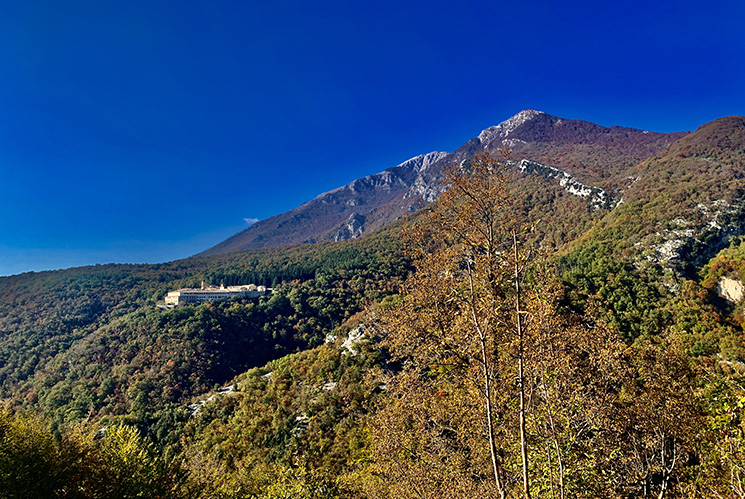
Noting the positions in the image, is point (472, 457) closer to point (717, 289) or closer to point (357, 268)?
point (717, 289)

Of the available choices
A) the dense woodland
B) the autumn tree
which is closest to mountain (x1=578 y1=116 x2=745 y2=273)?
the dense woodland

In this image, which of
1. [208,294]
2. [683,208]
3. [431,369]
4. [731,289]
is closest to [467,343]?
[431,369]

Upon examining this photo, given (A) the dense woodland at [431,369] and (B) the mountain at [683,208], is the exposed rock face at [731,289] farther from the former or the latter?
(B) the mountain at [683,208]

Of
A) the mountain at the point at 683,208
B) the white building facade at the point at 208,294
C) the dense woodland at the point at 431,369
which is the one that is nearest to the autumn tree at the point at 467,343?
the dense woodland at the point at 431,369

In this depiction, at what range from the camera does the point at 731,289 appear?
57125mm

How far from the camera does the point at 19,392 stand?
5972 cm

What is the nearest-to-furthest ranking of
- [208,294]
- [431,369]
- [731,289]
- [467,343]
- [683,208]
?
[467,343] < [431,369] < [731,289] < [683,208] < [208,294]

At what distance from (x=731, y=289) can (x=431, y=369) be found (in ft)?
265

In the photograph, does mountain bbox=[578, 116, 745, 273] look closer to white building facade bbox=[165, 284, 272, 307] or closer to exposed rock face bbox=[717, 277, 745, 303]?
exposed rock face bbox=[717, 277, 745, 303]

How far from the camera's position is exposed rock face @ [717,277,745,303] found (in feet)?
181

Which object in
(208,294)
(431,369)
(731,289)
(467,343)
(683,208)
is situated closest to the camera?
(467,343)

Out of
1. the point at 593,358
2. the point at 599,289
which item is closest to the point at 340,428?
the point at 593,358

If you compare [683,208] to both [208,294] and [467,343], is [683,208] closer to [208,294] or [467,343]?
[467,343]

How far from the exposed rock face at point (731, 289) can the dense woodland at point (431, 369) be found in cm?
111
